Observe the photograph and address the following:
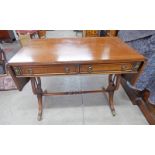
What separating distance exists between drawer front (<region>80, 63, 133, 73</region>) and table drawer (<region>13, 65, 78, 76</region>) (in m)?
0.09

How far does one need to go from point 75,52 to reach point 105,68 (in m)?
0.32

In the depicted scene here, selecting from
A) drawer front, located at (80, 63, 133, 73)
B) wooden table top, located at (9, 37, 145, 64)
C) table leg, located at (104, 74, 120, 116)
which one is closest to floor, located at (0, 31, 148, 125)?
table leg, located at (104, 74, 120, 116)

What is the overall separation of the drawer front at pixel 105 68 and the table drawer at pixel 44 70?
9 centimetres

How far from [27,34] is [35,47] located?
2.36 meters

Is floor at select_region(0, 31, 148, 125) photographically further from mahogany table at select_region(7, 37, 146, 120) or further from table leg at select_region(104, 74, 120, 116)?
mahogany table at select_region(7, 37, 146, 120)

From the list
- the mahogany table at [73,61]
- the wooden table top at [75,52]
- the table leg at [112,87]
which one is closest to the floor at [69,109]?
the table leg at [112,87]

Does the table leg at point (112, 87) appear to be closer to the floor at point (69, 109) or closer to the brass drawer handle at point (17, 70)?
the floor at point (69, 109)

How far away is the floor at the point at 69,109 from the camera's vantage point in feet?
6.00

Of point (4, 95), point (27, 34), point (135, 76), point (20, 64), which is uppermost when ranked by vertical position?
point (20, 64)

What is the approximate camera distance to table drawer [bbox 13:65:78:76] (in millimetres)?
1344

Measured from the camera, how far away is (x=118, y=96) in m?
2.23

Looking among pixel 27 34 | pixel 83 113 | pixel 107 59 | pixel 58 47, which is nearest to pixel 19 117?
pixel 83 113

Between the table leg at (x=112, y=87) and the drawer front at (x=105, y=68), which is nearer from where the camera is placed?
the drawer front at (x=105, y=68)

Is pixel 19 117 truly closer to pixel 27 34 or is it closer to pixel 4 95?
pixel 4 95
